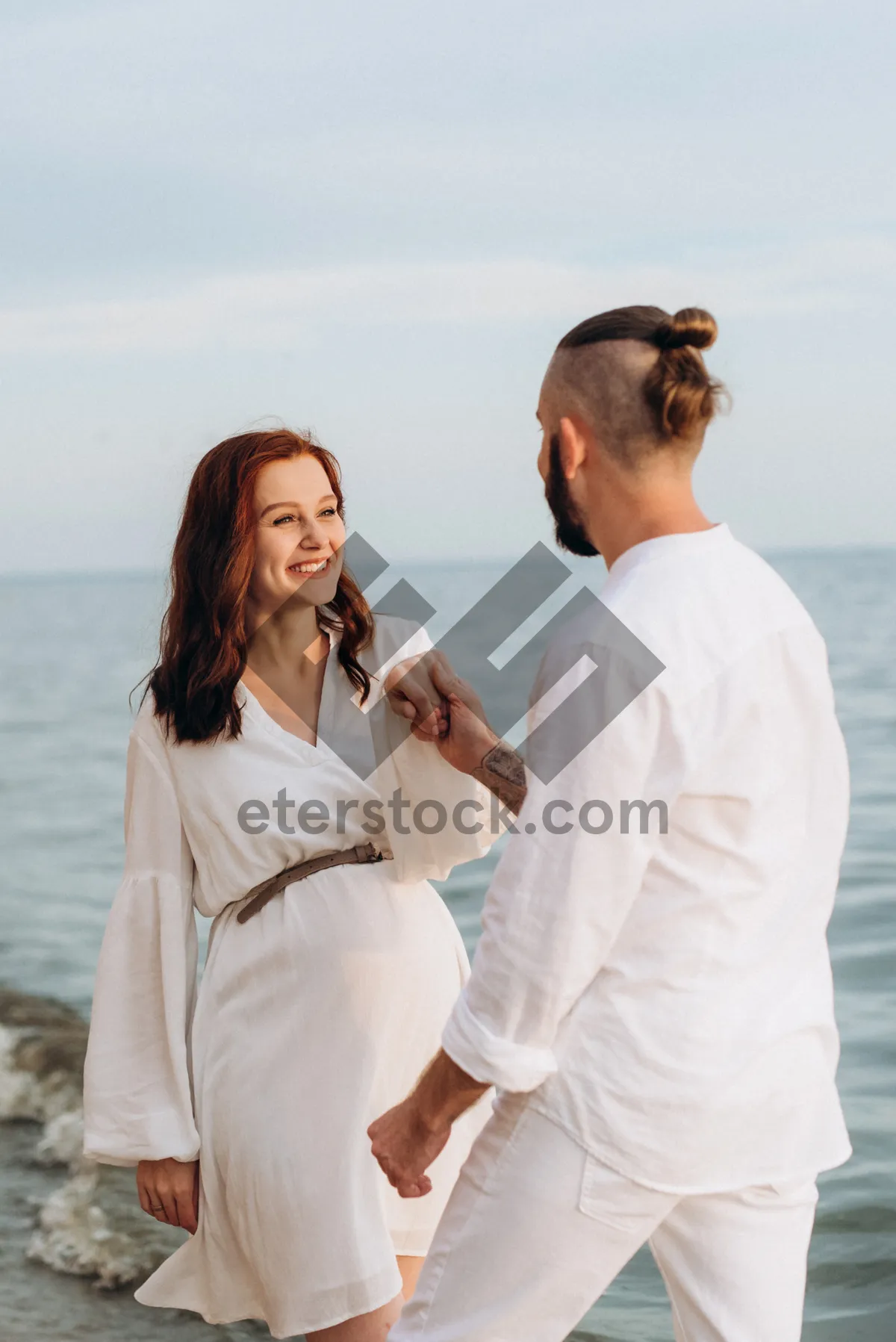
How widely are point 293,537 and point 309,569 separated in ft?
0.18

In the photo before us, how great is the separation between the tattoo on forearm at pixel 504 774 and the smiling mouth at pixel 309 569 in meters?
0.41

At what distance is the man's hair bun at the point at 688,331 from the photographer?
170cm

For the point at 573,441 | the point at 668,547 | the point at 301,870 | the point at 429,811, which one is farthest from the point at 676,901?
the point at 301,870

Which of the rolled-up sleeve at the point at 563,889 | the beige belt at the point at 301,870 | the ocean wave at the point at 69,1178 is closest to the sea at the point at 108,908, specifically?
the ocean wave at the point at 69,1178

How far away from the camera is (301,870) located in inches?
92.8

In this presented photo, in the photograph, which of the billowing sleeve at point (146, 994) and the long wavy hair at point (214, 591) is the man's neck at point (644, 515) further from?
the billowing sleeve at point (146, 994)

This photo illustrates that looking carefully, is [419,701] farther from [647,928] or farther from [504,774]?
[647,928]

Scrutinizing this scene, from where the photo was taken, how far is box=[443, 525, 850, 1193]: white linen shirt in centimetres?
163

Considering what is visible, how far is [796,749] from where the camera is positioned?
1720mm

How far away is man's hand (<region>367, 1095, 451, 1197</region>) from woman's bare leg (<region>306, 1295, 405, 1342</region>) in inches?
23.5

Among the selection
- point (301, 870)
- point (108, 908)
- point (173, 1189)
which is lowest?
point (108, 908)

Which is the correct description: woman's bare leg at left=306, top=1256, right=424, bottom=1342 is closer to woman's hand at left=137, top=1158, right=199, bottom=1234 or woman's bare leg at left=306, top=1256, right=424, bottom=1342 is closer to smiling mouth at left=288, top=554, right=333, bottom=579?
woman's hand at left=137, top=1158, right=199, bottom=1234

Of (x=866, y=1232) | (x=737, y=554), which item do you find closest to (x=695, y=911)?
(x=737, y=554)

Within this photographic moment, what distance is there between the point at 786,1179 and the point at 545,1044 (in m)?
0.35
